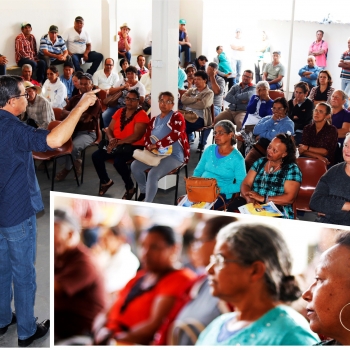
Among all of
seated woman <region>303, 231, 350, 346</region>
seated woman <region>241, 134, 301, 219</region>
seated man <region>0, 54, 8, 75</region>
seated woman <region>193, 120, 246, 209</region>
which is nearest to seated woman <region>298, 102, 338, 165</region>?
seated woman <region>193, 120, 246, 209</region>

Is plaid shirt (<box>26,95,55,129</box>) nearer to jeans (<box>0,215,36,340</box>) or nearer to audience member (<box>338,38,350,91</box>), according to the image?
jeans (<box>0,215,36,340</box>)

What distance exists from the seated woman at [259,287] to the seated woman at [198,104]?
17.0ft

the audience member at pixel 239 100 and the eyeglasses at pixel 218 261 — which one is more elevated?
the eyeglasses at pixel 218 261

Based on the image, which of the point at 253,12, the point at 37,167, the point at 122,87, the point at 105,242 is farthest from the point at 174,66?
the point at 253,12

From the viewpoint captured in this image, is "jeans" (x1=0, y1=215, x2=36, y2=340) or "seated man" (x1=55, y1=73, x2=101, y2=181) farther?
"seated man" (x1=55, y1=73, x2=101, y2=181)

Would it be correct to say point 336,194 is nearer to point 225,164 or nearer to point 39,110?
point 225,164

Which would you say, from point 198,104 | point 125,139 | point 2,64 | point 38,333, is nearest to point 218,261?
point 38,333

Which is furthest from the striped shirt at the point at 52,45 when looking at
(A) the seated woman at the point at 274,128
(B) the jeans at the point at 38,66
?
(A) the seated woman at the point at 274,128

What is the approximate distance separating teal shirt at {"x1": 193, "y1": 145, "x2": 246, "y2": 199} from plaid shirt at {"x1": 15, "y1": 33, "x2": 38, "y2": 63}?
686cm

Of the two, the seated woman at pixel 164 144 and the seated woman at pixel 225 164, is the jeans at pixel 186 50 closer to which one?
the seated woman at pixel 164 144

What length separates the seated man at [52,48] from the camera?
34.6ft

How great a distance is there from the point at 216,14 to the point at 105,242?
12.7m

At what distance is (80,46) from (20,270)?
8.50m

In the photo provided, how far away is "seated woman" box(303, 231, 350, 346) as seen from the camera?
5.69 ft
